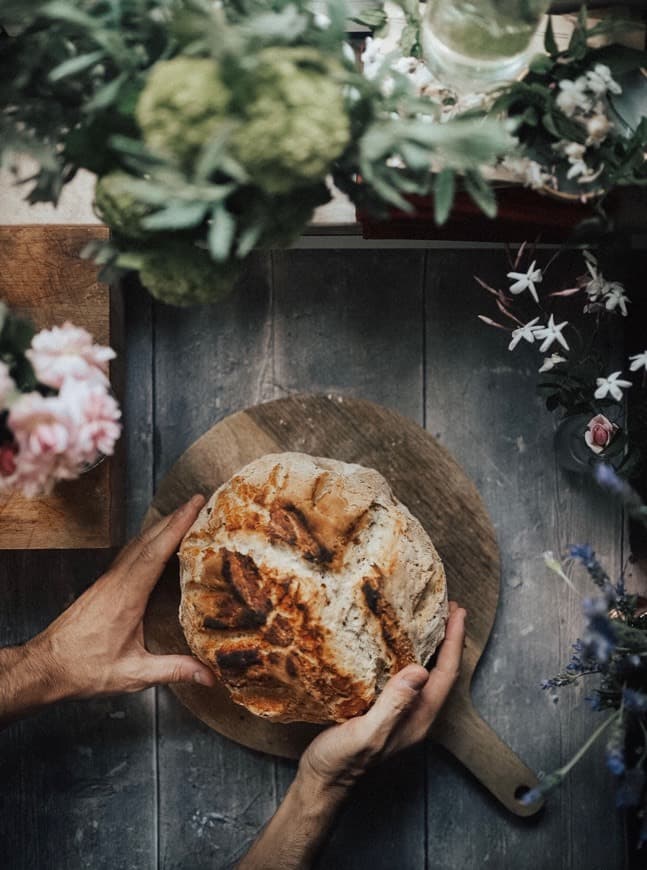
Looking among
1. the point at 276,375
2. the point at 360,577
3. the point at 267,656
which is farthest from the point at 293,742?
the point at 276,375

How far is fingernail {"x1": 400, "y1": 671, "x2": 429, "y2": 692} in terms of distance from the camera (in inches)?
56.4

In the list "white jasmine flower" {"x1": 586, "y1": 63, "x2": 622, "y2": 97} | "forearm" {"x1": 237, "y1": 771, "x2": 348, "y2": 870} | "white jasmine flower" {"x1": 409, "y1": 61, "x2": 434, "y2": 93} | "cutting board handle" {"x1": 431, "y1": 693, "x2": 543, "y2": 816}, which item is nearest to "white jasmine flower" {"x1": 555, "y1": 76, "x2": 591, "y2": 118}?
"white jasmine flower" {"x1": 586, "y1": 63, "x2": 622, "y2": 97}

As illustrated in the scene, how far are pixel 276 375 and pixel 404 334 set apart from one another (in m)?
0.28

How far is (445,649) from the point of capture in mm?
1569

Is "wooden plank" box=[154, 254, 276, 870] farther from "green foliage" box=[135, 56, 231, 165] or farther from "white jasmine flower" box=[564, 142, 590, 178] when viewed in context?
"green foliage" box=[135, 56, 231, 165]

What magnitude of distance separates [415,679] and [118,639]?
1.92 feet

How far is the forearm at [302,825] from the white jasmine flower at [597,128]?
1.20m

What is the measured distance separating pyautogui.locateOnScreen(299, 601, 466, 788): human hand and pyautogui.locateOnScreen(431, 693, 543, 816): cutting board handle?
10 centimetres

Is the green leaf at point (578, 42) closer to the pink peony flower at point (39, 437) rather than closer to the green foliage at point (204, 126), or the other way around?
the green foliage at point (204, 126)

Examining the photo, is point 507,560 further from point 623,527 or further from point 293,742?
point 293,742

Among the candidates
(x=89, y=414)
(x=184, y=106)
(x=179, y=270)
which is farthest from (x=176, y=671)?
(x=184, y=106)

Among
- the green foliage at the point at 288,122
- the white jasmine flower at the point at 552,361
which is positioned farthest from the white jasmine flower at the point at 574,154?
the green foliage at the point at 288,122

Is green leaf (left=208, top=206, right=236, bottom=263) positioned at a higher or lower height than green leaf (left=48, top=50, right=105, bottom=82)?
lower

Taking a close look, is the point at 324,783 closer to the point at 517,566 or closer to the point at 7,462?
the point at 517,566
